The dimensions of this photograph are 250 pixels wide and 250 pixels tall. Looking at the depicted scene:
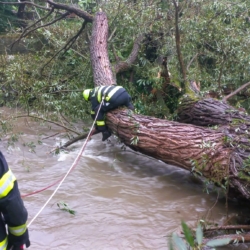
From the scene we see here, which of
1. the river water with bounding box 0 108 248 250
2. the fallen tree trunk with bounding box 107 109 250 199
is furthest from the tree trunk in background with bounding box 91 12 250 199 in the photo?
the river water with bounding box 0 108 248 250

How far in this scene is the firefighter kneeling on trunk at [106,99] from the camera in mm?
5297

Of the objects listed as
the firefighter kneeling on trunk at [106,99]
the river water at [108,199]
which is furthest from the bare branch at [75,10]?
the river water at [108,199]

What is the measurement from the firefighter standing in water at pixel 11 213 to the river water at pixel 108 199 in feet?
4.17

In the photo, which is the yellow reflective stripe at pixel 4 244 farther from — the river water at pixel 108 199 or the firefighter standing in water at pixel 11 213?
Result: the river water at pixel 108 199

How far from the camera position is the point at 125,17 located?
7.22 metres

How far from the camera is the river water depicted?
3.61 m

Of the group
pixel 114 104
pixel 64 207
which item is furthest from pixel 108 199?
pixel 114 104

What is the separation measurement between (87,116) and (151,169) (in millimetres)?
1994

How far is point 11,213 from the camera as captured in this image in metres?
2.08

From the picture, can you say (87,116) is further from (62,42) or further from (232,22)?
(232,22)

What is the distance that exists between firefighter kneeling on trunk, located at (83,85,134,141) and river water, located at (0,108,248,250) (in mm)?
718

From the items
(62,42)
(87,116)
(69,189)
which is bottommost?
(69,189)

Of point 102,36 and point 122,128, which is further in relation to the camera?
→ point 102,36

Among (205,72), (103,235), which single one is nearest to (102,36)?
(205,72)
